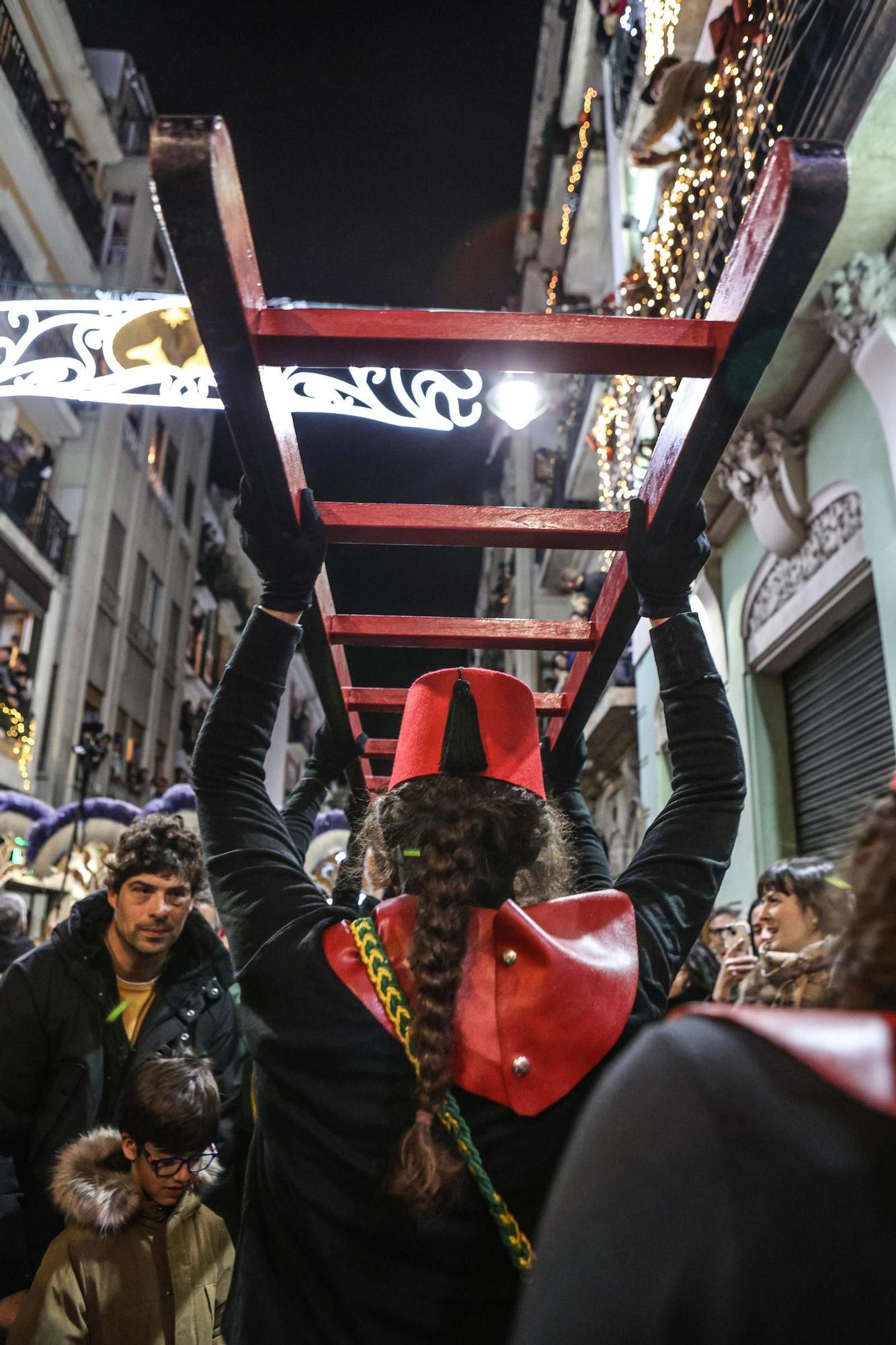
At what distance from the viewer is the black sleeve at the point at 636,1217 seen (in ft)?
2.21

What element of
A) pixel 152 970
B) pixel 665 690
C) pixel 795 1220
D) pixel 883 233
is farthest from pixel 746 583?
pixel 795 1220

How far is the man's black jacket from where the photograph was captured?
3086 mm

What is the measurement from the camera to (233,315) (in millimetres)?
1803

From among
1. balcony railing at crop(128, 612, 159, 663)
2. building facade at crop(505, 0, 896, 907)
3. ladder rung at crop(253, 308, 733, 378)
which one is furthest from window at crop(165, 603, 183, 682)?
ladder rung at crop(253, 308, 733, 378)

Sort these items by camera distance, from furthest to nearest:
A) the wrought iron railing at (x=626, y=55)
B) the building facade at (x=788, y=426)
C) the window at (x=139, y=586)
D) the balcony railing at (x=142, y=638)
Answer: the window at (x=139, y=586)
the balcony railing at (x=142, y=638)
the wrought iron railing at (x=626, y=55)
the building facade at (x=788, y=426)

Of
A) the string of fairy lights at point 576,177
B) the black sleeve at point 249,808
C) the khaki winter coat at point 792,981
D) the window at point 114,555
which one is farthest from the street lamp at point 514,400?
the window at point 114,555

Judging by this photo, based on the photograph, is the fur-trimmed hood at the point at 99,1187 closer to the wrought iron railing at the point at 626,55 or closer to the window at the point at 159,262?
the wrought iron railing at the point at 626,55

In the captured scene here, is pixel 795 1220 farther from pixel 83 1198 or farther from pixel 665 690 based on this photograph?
pixel 83 1198

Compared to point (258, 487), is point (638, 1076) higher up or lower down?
lower down

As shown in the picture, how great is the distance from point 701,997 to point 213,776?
11.0ft

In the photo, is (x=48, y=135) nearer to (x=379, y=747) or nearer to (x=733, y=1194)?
(x=379, y=747)

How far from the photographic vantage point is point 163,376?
416cm

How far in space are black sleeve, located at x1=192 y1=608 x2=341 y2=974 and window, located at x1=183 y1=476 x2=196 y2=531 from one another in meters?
29.8

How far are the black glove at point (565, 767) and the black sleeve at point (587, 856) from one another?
0.27m
